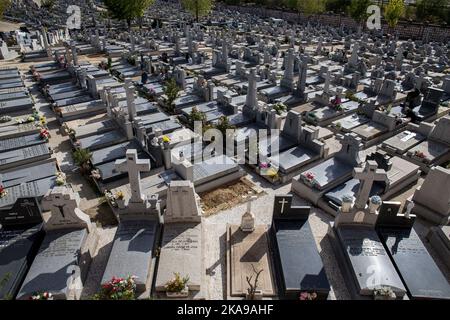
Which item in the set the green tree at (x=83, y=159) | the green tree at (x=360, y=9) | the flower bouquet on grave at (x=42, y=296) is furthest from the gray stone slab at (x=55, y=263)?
the green tree at (x=360, y=9)

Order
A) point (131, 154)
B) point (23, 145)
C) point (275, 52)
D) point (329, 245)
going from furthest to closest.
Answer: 1. point (275, 52)
2. point (23, 145)
3. point (329, 245)
4. point (131, 154)

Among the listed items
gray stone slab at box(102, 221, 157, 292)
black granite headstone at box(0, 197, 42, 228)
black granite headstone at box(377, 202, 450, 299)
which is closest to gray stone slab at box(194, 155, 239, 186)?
gray stone slab at box(102, 221, 157, 292)

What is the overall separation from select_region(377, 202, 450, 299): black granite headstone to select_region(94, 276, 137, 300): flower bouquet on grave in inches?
272

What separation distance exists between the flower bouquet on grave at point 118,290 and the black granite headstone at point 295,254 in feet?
12.4

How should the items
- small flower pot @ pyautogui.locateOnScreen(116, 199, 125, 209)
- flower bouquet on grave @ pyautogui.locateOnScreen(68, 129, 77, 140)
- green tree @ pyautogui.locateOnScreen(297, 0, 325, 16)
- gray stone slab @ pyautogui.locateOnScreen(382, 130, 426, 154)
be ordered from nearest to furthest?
small flower pot @ pyautogui.locateOnScreen(116, 199, 125, 209), gray stone slab @ pyautogui.locateOnScreen(382, 130, 426, 154), flower bouquet on grave @ pyautogui.locateOnScreen(68, 129, 77, 140), green tree @ pyautogui.locateOnScreen(297, 0, 325, 16)

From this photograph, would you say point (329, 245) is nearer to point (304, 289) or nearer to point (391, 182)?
point (304, 289)

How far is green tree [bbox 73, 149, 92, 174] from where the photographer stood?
1338 cm

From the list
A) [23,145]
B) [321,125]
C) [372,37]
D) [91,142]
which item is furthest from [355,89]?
[372,37]

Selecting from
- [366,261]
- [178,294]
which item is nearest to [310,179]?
[366,261]

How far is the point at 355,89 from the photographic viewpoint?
76.7 feet

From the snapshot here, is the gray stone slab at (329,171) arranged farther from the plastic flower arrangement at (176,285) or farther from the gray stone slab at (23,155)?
the gray stone slab at (23,155)

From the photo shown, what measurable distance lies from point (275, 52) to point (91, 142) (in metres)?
23.8

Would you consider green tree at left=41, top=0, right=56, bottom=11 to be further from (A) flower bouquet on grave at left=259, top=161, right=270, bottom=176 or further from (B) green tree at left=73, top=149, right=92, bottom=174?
(A) flower bouquet on grave at left=259, top=161, right=270, bottom=176

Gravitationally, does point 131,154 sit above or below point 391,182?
above
